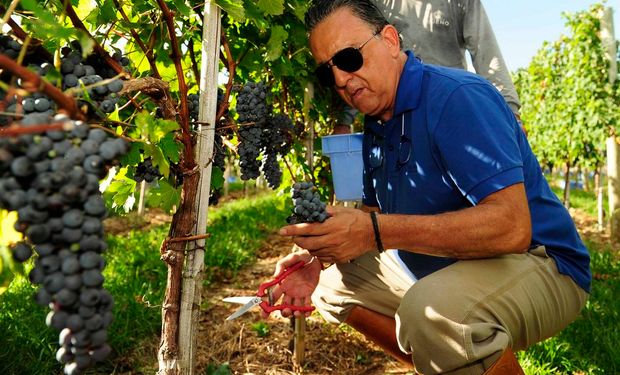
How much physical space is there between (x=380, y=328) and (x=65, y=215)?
72.2 inches

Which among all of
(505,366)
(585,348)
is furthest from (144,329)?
(585,348)

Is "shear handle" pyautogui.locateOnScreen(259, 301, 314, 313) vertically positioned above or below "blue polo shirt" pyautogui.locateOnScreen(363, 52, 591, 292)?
below

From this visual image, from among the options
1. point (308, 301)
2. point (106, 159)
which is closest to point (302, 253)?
point (308, 301)

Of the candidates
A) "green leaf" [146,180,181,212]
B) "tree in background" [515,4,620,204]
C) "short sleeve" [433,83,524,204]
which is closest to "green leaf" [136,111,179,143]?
"green leaf" [146,180,181,212]

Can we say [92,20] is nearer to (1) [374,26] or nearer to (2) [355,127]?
(1) [374,26]

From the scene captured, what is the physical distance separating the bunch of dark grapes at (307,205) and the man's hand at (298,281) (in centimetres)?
65

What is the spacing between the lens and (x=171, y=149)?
5.10ft

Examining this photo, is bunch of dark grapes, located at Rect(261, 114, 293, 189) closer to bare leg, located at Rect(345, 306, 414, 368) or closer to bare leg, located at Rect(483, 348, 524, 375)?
bare leg, located at Rect(345, 306, 414, 368)

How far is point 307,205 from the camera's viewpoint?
1751 millimetres

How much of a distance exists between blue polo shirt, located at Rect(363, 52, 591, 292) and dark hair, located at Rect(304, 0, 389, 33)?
23 centimetres

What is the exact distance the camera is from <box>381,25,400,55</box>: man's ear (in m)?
2.15

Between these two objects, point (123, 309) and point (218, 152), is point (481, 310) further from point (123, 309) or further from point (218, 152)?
point (123, 309)

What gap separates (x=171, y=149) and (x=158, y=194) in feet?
0.86

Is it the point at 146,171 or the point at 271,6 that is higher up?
the point at 271,6
